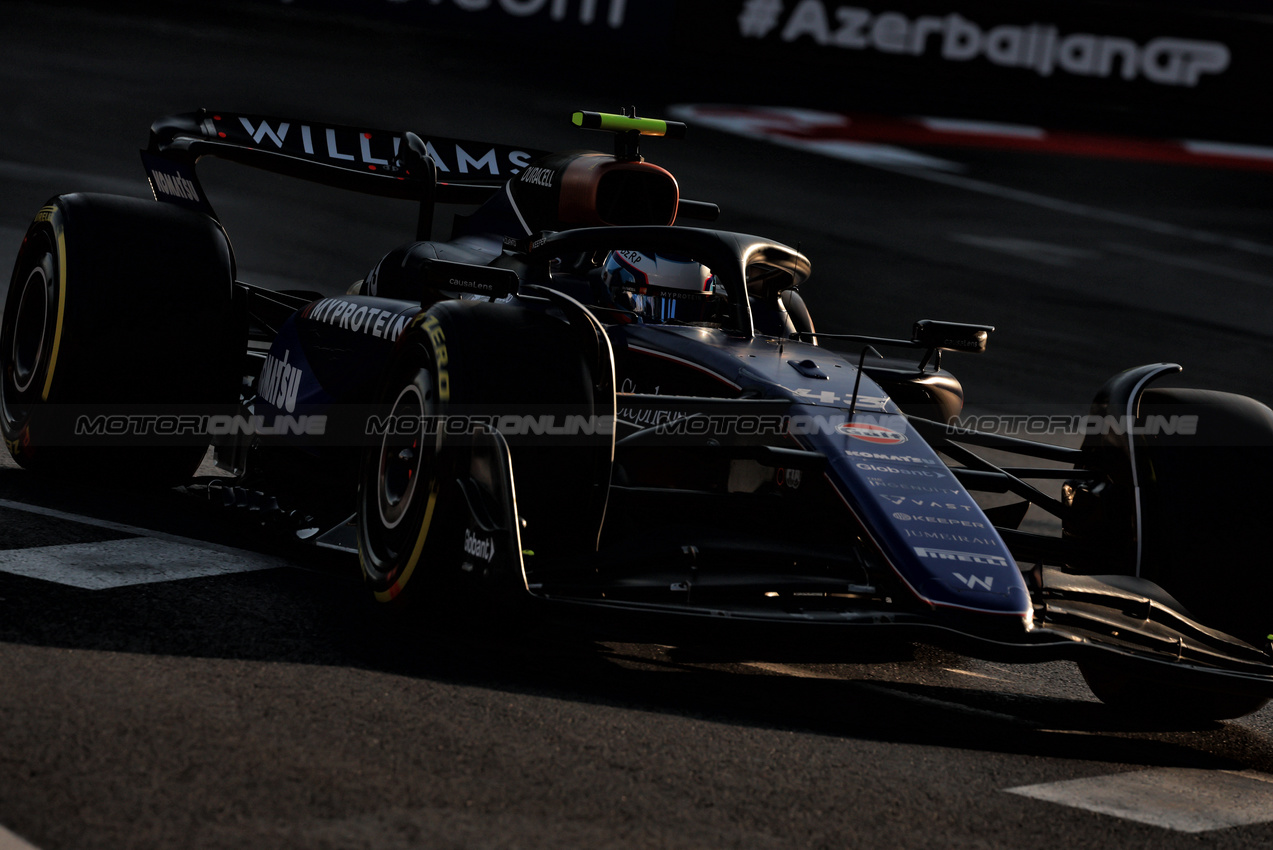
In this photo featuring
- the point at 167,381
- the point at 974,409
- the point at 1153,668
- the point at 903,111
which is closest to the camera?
the point at 1153,668

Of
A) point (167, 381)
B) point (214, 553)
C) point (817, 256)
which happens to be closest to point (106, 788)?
point (214, 553)

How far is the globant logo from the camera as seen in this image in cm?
1802

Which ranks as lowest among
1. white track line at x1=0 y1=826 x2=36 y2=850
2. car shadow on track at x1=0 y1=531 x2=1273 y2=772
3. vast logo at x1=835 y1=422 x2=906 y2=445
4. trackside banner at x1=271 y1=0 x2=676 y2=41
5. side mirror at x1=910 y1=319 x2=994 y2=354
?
car shadow on track at x1=0 y1=531 x2=1273 y2=772

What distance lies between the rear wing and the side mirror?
2424 millimetres

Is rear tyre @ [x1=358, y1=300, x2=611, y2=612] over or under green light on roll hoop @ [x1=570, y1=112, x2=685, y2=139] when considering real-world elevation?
under

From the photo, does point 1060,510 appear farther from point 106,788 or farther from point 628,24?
point 628,24

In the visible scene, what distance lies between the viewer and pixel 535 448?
4.16 meters

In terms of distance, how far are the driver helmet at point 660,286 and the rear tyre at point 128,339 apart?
158cm

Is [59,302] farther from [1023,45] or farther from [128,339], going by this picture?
[1023,45]

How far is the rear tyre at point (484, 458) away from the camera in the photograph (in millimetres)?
4145

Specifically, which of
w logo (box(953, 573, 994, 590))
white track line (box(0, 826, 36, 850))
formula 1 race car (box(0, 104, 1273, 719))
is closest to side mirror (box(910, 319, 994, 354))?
formula 1 race car (box(0, 104, 1273, 719))

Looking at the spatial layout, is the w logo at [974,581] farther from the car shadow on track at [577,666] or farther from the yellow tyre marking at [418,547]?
the yellow tyre marking at [418,547]

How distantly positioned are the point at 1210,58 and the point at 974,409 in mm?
9070

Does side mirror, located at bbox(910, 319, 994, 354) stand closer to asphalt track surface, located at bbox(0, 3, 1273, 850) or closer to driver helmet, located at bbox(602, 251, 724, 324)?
driver helmet, located at bbox(602, 251, 724, 324)
